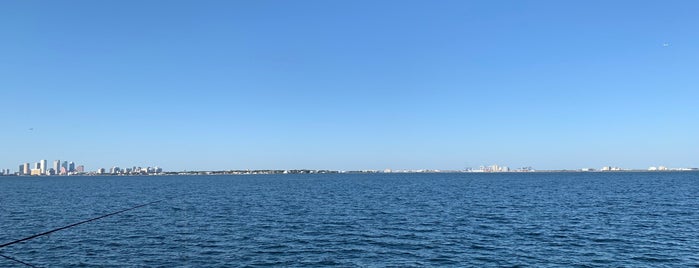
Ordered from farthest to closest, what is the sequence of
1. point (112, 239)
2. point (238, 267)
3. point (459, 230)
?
point (459, 230) → point (112, 239) → point (238, 267)

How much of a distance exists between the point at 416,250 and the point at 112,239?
88.2 ft

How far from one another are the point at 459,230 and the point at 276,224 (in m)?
19.7

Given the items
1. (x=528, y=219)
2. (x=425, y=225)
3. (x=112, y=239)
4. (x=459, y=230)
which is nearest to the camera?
(x=112, y=239)

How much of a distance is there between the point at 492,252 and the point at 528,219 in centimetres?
2162

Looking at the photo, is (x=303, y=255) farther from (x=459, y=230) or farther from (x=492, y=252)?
(x=459, y=230)

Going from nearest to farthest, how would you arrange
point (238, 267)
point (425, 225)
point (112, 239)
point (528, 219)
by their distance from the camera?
point (238, 267)
point (112, 239)
point (425, 225)
point (528, 219)

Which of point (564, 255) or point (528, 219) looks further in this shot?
point (528, 219)

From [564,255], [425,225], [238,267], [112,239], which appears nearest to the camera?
[238,267]

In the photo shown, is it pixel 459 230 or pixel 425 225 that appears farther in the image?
pixel 425 225

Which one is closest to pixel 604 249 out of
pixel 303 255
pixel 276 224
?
pixel 303 255

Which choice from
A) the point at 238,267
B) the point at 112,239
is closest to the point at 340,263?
the point at 238,267

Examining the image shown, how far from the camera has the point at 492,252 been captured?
33.8 m

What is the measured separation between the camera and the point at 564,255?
32688 mm

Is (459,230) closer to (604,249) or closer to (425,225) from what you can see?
(425,225)
